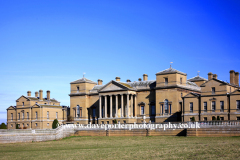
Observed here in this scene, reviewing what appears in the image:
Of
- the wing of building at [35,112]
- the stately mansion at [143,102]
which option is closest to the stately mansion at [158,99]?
the stately mansion at [143,102]

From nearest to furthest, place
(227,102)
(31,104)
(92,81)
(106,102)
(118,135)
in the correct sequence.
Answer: (118,135)
(227,102)
(106,102)
(92,81)
(31,104)

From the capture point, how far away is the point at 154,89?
78.9 meters

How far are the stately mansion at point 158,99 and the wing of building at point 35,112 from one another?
380 inches

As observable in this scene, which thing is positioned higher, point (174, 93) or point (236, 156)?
point (174, 93)

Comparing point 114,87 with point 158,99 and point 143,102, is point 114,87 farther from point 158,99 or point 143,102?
point 158,99

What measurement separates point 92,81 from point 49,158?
6251cm

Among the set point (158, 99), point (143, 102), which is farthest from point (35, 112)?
point (158, 99)

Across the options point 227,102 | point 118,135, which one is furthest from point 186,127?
point 227,102

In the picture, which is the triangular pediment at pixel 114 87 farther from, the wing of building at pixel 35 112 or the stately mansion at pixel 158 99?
the wing of building at pixel 35 112

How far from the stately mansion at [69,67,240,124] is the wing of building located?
9663 mm

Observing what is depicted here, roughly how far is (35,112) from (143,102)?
3211 cm

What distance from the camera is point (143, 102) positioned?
80.8 metres

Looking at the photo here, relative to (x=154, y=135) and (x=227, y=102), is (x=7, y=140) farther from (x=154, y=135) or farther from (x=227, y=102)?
(x=227, y=102)

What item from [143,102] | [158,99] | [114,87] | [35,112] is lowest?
[35,112]
